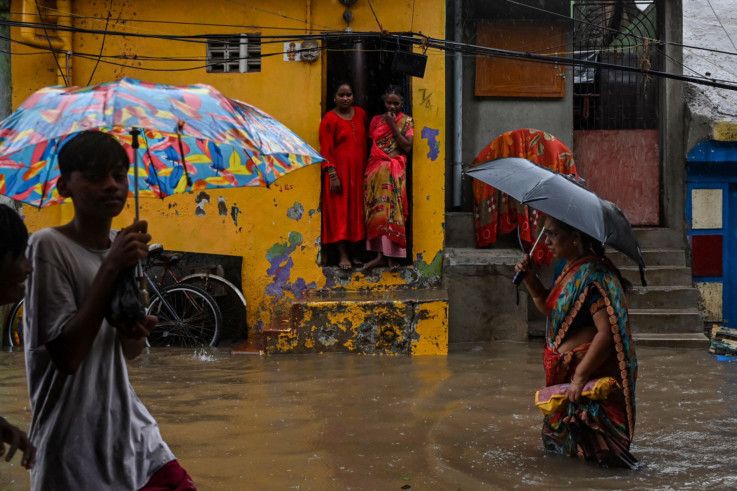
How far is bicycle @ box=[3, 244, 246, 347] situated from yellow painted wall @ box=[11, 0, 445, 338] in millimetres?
636

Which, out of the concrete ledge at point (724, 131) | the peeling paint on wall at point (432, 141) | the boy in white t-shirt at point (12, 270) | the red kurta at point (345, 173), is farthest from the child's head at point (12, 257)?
the concrete ledge at point (724, 131)

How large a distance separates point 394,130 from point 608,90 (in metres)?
4.20

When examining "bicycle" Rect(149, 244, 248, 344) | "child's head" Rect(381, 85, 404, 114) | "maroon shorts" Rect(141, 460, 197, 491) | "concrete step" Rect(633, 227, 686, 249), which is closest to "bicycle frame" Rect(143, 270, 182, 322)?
"bicycle" Rect(149, 244, 248, 344)

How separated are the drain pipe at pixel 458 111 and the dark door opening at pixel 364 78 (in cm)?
122

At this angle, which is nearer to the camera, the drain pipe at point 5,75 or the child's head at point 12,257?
the child's head at point 12,257

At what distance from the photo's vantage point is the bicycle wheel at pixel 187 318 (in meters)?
9.60

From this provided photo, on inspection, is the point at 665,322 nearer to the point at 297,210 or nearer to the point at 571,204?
the point at 297,210

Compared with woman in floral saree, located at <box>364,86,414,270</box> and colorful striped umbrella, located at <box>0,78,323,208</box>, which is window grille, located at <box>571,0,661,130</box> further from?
colorful striped umbrella, located at <box>0,78,323,208</box>

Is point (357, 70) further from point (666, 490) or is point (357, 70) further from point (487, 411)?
point (666, 490)

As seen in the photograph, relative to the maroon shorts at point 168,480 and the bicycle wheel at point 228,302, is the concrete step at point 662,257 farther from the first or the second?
the maroon shorts at point 168,480

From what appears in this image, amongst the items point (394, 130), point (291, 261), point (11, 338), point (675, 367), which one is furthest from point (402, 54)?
point (11, 338)

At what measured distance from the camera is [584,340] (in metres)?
5.01

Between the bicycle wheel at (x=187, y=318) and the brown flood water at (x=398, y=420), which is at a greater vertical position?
the bicycle wheel at (x=187, y=318)

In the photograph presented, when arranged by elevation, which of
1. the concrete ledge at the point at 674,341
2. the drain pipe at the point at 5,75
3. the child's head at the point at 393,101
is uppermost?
the drain pipe at the point at 5,75
